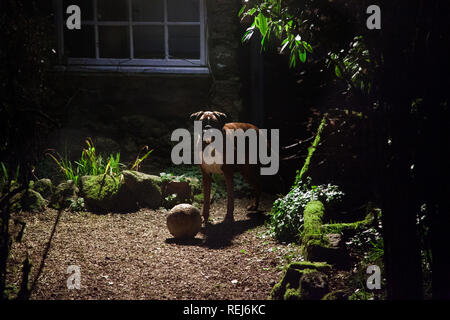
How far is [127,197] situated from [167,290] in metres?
2.35

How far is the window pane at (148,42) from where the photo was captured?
7.37 metres

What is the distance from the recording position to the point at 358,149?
227 centimetres

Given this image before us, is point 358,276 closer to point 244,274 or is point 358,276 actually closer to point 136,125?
point 244,274

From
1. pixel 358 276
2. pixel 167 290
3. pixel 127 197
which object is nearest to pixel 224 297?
pixel 167 290

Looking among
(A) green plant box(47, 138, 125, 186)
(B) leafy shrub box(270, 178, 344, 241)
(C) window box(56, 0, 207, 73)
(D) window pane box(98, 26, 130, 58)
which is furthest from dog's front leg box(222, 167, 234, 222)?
(D) window pane box(98, 26, 130, 58)

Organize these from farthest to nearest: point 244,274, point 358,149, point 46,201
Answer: point 46,201 → point 244,274 → point 358,149

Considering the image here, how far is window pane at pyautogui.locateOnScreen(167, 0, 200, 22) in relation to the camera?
285 inches

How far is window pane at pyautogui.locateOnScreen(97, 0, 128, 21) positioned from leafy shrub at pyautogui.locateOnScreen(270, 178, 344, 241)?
15.4 ft

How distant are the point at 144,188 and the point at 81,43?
333 centimetres

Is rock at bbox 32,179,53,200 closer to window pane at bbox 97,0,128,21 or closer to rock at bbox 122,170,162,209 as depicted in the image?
rock at bbox 122,170,162,209

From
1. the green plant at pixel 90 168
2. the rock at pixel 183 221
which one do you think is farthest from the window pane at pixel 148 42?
the rock at pixel 183 221

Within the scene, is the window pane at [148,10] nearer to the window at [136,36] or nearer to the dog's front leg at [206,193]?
the window at [136,36]

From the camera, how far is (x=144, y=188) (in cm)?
533

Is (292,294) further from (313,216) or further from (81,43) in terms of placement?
(81,43)
